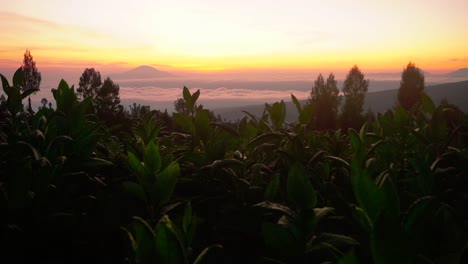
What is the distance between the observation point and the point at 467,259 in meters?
1.10

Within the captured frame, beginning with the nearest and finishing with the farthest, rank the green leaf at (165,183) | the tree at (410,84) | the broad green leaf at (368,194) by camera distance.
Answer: the broad green leaf at (368,194) < the green leaf at (165,183) < the tree at (410,84)

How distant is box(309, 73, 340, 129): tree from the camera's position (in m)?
57.1

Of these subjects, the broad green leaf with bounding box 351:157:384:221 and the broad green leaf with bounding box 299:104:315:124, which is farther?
the broad green leaf with bounding box 299:104:315:124

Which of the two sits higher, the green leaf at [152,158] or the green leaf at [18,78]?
the green leaf at [18,78]

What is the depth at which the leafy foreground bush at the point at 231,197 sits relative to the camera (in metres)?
0.95

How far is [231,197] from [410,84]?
7620cm

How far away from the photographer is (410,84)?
229 ft

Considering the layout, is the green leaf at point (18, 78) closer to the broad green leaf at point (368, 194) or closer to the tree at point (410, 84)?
the broad green leaf at point (368, 194)

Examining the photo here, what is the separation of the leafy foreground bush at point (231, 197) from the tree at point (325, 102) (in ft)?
147

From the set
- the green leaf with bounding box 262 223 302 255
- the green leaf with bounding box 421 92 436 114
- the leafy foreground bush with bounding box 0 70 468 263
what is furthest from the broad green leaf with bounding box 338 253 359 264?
the green leaf with bounding box 421 92 436 114

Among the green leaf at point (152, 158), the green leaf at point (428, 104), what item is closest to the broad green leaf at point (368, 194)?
the green leaf at point (152, 158)

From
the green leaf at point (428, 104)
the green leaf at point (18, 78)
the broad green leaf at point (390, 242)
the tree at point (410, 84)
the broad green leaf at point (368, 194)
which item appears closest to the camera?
the broad green leaf at point (390, 242)

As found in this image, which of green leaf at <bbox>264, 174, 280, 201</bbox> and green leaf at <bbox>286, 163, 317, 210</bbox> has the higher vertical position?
green leaf at <bbox>286, 163, 317, 210</bbox>

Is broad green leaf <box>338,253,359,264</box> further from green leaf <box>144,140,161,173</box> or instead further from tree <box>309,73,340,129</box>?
tree <box>309,73,340,129</box>
